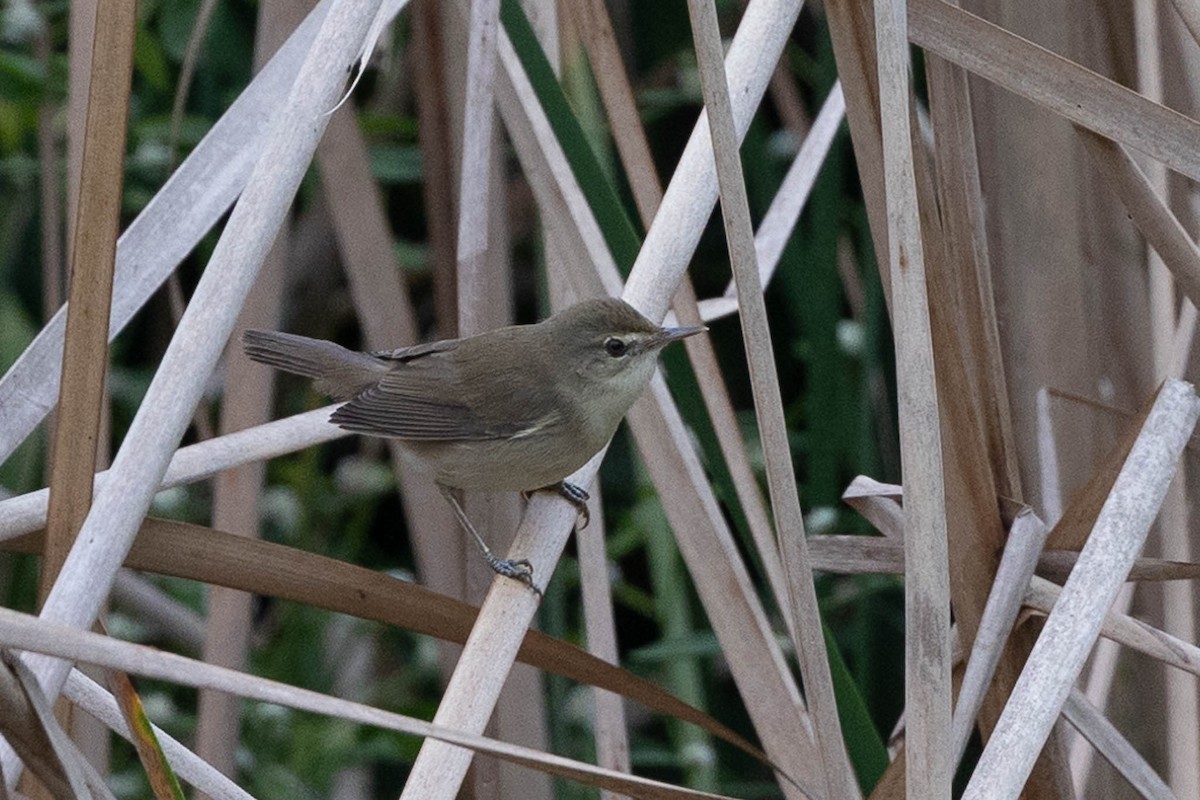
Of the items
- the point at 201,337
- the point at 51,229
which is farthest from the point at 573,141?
the point at 51,229

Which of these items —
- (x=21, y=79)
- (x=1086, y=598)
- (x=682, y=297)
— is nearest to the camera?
(x=1086, y=598)

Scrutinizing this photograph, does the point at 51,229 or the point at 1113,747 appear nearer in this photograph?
the point at 1113,747

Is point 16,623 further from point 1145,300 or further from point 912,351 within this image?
point 1145,300

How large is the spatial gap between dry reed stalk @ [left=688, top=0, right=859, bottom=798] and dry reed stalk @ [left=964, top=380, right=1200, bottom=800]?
19 cm

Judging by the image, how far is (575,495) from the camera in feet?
7.03

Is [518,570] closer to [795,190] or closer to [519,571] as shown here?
Answer: [519,571]

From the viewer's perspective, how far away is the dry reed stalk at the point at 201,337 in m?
1.30

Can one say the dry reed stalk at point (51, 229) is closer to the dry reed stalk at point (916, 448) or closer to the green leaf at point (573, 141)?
the green leaf at point (573, 141)

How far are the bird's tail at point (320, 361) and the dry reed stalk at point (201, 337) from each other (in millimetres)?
840

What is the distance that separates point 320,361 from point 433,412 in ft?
0.78

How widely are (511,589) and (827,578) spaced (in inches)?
76.6

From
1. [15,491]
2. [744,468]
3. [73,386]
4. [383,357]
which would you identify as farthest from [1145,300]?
[15,491]

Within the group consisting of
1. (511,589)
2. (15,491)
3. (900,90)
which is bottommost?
(511,589)

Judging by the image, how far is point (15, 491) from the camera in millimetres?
3260
